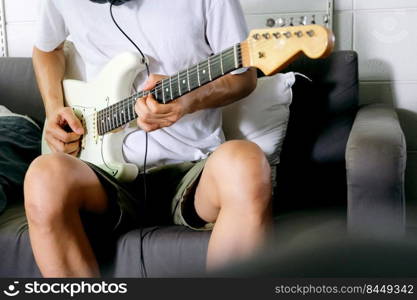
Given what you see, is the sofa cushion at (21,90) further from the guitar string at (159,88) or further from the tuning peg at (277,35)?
the tuning peg at (277,35)

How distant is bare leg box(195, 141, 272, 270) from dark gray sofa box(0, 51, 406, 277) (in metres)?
0.06

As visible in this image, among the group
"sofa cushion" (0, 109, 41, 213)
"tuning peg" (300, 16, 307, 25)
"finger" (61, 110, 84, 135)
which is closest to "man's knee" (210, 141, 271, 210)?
"finger" (61, 110, 84, 135)

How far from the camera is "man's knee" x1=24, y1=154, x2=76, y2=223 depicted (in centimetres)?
103

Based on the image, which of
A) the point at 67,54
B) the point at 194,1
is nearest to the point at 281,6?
the point at 194,1

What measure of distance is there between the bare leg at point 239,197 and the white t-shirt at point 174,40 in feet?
0.89

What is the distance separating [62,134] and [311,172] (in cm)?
65

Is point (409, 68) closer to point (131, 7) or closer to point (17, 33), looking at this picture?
point (131, 7)

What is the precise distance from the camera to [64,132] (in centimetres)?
134

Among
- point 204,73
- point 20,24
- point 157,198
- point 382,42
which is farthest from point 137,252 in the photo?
point 20,24

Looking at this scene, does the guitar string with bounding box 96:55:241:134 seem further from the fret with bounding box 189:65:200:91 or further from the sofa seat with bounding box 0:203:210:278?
the sofa seat with bounding box 0:203:210:278

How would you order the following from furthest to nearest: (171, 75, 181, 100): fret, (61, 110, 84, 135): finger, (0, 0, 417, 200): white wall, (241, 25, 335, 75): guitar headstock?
1. (0, 0, 417, 200): white wall
2. (61, 110, 84, 135): finger
3. (171, 75, 181, 100): fret
4. (241, 25, 335, 75): guitar headstock

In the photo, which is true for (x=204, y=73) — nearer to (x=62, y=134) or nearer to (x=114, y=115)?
(x=114, y=115)

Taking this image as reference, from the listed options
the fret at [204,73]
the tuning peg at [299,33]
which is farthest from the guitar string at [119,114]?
the tuning peg at [299,33]

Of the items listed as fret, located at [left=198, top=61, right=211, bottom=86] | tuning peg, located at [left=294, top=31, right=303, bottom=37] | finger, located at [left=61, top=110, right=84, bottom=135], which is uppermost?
tuning peg, located at [left=294, top=31, right=303, bottom=37]
